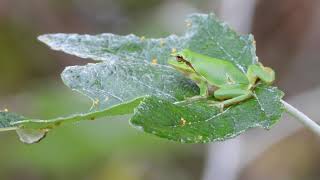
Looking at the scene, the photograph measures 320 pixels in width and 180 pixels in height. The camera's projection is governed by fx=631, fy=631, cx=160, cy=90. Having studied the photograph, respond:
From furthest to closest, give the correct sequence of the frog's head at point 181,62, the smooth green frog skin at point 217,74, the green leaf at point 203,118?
the frog's head at point 181,62 < the smooth green frog skin at point 217,74 < the green leaf at point 203,118

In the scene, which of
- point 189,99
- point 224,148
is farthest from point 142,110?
point 224,148

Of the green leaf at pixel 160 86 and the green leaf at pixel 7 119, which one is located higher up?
the green leaf at pixel 160 86

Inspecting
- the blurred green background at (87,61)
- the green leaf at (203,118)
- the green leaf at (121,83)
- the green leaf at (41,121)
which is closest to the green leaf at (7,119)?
the green leaf at (41,121)

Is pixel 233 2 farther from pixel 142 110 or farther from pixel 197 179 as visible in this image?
pixel 142 110

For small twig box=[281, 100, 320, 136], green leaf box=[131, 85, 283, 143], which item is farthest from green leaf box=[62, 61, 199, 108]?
small twig box=[281, 100, 320, 136]

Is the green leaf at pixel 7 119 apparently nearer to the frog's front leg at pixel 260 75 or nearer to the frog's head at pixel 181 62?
the frog's head at pixel 181 62

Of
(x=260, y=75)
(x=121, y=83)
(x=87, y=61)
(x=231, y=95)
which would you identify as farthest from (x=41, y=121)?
(x=87, y=61)

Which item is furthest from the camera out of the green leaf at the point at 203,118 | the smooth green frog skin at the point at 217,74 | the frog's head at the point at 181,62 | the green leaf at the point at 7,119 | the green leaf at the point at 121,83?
the frog's head at the point at 181,62
